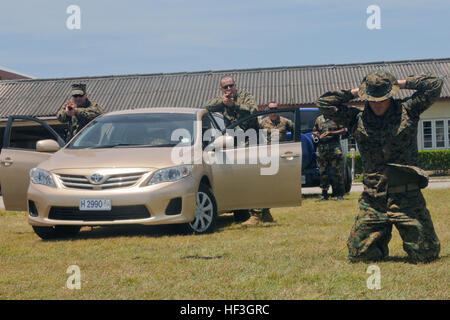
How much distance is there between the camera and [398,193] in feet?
18.4

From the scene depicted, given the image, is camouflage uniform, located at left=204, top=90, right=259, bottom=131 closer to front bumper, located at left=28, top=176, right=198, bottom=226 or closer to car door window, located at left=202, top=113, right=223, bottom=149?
car door window, located at left=202, top=113, right=223, bottom=149

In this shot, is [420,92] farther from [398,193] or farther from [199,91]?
[199,91]

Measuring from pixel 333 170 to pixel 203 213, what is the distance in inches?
201

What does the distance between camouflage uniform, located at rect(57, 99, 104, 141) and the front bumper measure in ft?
9.07

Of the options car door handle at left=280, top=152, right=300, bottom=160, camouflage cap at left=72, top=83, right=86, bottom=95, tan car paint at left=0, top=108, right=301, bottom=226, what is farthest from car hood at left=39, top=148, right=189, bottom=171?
camouflage cap at left=72, top=83, right=86, bottom=95

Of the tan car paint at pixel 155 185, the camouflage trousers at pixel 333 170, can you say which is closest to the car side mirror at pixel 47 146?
the tan car paint at pixel 155 185

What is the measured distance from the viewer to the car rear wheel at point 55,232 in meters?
7.79

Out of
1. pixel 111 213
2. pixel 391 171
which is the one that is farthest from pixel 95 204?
pixel 391 171

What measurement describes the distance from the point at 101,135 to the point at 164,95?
23.6 m

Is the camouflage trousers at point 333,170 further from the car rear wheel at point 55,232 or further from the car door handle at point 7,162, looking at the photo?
the car door handle at point 7,162

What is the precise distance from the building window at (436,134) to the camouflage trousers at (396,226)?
2334 centimetres

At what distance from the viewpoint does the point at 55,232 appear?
26.2ft
